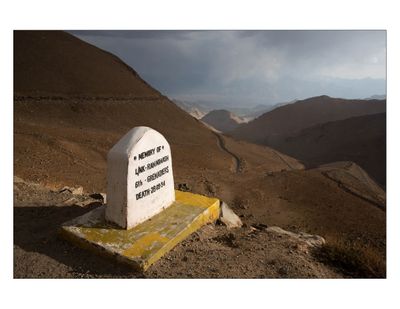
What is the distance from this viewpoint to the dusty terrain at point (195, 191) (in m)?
4.83

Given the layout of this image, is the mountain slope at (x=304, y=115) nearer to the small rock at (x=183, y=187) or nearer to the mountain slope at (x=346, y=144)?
the mountain slope at (x=346, y=144)

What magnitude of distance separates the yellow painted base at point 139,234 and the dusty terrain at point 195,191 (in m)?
0.15

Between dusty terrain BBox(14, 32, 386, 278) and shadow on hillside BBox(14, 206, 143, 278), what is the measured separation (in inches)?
0.6

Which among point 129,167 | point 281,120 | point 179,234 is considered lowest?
point 281,120

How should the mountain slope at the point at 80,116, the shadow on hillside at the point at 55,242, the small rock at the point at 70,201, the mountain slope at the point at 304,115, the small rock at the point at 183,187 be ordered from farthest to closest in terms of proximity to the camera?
the mountain slope at the point at 304,115, the mountain slope at the point at 80,116, the small rock at the point at 183,187, the small rock at the point at 70,201, the shadow on hillside at the point at 55,242

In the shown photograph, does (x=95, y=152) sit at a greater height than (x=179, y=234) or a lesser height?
lesser

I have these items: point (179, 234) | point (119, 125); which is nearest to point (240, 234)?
point (179, 234)

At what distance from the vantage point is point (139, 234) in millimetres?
5141

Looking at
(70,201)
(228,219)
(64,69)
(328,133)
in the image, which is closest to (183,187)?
(228,219)

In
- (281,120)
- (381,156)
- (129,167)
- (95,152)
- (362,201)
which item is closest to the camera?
(129,167)

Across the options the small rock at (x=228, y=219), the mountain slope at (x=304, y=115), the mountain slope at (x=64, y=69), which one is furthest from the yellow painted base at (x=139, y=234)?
the mountain slope at (x=304, y=115)

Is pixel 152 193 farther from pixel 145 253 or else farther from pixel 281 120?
→ pixel 281 120

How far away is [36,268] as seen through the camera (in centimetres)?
454

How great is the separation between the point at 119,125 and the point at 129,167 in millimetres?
19722
